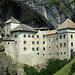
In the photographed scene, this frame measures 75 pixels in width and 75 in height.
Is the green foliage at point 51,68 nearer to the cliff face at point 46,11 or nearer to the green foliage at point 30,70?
the green foliage at point 30,70

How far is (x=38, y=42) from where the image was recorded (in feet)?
250

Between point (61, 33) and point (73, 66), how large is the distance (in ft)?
49.9

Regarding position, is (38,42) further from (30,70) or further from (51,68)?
(51,68)

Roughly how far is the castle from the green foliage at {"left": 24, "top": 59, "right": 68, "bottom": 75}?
Answer: 6.66 ft

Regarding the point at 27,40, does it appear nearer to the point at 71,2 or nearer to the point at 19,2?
the point at 19,2

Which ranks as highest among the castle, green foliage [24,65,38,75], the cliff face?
the cliff face

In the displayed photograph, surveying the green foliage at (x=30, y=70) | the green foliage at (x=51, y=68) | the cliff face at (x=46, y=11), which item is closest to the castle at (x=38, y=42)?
the green foliage at (x=51, y=68)

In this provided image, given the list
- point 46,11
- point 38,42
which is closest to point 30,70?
point 38,42

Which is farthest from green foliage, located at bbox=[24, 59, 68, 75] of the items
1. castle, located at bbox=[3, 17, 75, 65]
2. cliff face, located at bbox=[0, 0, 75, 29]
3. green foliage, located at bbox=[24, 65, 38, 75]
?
cliff face, located at bbox=[0, 0, 75, 29]

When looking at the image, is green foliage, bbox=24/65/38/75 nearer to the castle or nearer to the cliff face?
the castle

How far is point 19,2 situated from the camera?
76.6 metres

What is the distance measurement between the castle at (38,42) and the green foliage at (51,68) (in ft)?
6.66

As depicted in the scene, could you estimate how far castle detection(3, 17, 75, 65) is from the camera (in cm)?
6975

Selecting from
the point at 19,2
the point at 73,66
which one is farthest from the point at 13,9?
the point at 73,66
